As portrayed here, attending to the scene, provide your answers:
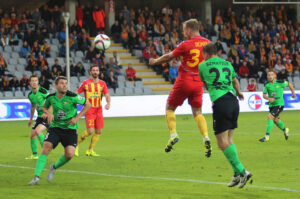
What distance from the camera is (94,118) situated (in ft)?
45.6

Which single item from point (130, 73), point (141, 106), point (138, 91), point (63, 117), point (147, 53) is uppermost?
point (63, 117)

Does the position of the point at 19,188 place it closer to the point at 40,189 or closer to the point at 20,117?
the point at 40,189

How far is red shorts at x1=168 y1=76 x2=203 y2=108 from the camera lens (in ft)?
34.9

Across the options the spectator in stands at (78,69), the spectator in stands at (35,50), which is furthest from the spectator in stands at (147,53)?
the spectator in stands at (35,50)

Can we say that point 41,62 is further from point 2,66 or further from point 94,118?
point 94,118

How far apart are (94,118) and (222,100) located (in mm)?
5771

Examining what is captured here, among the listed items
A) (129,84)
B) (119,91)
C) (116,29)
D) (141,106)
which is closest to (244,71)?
(129,84)

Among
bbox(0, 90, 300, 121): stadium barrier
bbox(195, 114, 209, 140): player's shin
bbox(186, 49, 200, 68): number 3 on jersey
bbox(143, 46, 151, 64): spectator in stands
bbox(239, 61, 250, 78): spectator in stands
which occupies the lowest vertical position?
bbox(0, 90, 300, 121): stadium barrier

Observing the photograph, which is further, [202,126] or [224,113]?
[202,126]

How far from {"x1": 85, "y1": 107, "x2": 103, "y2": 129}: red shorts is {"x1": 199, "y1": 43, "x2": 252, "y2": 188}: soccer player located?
556 centimetres

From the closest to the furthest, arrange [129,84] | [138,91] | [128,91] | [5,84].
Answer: [5,84] → [128,91] → [138,91] → [129,84]

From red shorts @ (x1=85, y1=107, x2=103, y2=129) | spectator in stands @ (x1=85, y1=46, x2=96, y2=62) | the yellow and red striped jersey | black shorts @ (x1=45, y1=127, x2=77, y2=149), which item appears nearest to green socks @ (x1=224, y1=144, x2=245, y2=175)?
black shorts @ (x1=45, y1=127, x2=77, y2=149)

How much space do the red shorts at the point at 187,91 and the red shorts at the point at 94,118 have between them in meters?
3.32

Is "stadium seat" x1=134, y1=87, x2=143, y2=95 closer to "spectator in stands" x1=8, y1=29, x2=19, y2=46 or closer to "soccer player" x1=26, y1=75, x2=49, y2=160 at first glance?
"spectator in stands" x1=8, y1=29, x2=19, y2=46
